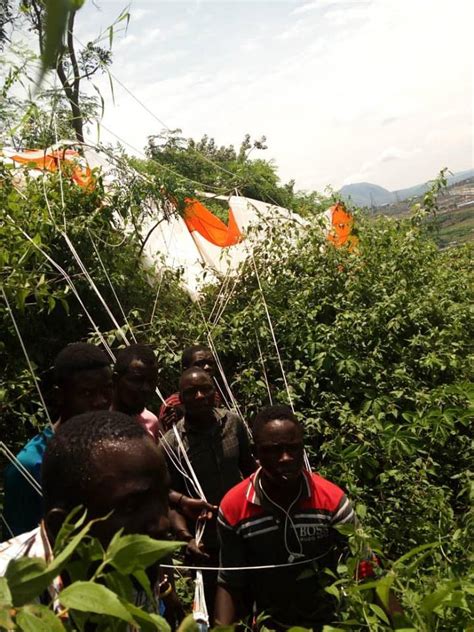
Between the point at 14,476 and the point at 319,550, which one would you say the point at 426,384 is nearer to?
the point at 319,550

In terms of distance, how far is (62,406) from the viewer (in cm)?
220

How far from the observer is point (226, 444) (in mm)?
2768

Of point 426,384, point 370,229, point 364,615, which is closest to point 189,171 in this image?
point 370,229

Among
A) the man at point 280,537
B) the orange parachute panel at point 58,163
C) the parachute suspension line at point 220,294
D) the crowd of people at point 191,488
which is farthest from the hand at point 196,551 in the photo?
the orange parachute panel at point 58,163

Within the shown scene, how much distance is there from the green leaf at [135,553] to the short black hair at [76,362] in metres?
1.59

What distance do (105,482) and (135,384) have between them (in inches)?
70.6

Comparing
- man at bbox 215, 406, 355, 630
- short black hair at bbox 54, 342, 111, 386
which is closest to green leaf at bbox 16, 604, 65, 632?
man at bbox 215, 406, 355, 630

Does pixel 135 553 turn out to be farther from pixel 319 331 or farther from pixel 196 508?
pixel 319 331

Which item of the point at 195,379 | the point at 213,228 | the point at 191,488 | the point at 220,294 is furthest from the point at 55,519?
the point at 213,228

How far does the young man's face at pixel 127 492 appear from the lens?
1.09m

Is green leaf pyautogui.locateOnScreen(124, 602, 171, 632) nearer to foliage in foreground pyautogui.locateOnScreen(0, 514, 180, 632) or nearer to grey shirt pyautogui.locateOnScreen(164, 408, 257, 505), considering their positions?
foliage in foreground pyautogui.locateOnScreen(0, 514, 180, 632)

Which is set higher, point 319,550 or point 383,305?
point 383,305

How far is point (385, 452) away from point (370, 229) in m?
2.77

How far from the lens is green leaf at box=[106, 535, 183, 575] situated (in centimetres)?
67
